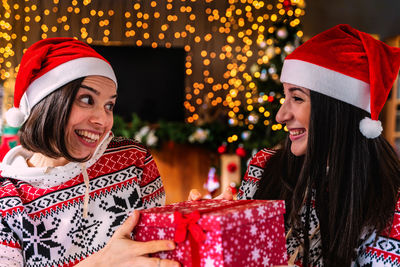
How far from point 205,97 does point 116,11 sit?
1554 mm

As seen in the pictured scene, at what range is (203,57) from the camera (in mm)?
5270

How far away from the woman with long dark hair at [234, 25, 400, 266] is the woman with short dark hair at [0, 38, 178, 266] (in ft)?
2.14

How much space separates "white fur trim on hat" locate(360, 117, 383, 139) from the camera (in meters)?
1.27

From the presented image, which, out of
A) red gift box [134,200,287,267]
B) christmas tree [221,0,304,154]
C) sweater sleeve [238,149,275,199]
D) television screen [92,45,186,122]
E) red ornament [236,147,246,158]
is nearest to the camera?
red gift box [134,200,287,267]

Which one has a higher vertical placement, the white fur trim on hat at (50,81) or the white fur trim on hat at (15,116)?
the white fur trim on hat at (50,81)

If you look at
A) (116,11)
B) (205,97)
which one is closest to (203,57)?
(205,97)

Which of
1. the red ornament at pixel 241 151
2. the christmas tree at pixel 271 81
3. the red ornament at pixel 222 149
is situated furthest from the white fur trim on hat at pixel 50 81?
the red ornament at pixel 222 149

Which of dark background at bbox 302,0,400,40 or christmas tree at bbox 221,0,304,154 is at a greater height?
dark background at bbox 302,0,400,40

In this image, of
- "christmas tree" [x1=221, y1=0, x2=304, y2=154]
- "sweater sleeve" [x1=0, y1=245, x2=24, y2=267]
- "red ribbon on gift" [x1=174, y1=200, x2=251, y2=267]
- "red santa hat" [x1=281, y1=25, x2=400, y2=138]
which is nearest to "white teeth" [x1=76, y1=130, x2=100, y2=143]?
"sweater sleeve" [x1=0, y1=245, x2=24, y2=267]

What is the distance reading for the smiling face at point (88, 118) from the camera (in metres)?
1.33

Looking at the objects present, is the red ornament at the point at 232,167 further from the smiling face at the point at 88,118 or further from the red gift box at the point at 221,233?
the red gift box at the point at 221,233

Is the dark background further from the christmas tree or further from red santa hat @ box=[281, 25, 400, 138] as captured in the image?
red santa hat @ box=[281, 25, 400, 138]

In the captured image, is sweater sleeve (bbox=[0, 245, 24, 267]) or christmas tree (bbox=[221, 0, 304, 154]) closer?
sweater sleeve (bbox=[0, 245, 24, 267])

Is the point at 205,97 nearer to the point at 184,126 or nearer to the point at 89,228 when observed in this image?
the point at 184,126
